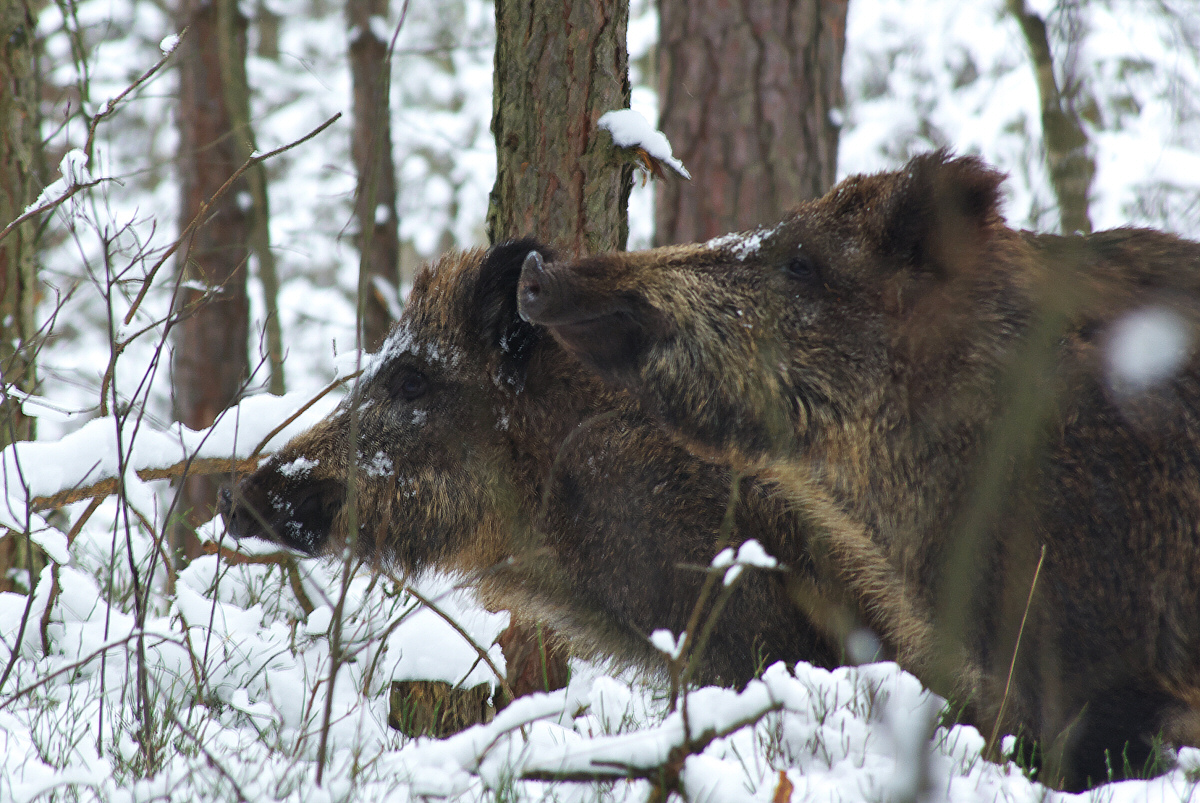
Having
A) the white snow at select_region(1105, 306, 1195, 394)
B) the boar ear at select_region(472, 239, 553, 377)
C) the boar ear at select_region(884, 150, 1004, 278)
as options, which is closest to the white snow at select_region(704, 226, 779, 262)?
the boar ear at select_region(884, 150, 1004, 278)

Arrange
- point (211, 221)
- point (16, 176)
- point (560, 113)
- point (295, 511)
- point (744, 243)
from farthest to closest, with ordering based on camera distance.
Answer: point (211, 221) < point (16, 176) < point (560, 113) < point (295, 511) < point (744, 243)

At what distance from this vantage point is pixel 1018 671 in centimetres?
302

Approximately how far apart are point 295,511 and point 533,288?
55.1 inches

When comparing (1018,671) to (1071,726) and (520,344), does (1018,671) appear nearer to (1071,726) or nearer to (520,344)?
(1071,726)

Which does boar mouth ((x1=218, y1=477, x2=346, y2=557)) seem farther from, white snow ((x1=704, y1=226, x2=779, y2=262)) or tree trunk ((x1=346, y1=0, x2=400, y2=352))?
tree trunk ((x1=346, y1=0, x2=400, y2=352))

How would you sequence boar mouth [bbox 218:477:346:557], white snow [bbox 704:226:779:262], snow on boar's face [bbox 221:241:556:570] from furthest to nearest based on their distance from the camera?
snow on boar's face [bbox 221:241:556:570] → boar mouth [bbox 218:477:346:557] → white snow [bbox 704:226:779:262]

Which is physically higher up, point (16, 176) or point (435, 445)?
point (16, 176)

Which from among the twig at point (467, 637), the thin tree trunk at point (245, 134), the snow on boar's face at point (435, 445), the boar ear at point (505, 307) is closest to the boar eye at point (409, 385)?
the snow on boar's face at point (435, 445)

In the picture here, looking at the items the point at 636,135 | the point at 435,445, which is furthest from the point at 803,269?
the point at 435,445

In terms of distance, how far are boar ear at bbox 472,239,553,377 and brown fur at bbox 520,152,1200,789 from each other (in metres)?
0.70

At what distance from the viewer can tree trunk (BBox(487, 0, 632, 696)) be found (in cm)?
431

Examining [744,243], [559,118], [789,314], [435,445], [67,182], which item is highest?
[559,118]

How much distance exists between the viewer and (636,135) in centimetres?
416

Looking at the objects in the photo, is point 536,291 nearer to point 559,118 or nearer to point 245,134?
point 559,118
